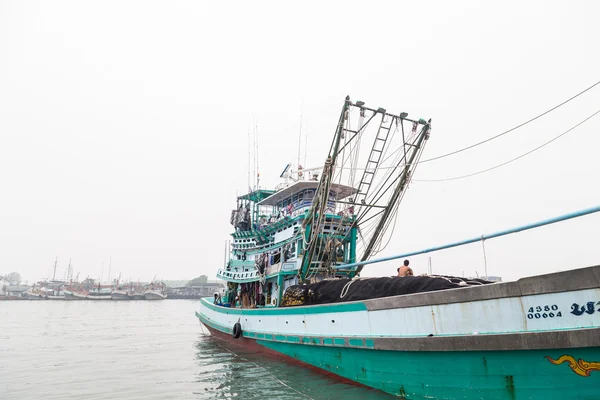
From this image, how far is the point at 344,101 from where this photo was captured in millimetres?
14125

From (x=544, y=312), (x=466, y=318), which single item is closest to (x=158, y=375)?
(x=466, y=318)

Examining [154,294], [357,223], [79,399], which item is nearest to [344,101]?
[357,223]

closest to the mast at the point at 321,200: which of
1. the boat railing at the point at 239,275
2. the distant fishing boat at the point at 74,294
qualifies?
the boat railing at the point at 239,275

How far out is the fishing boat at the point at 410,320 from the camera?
20.2 feet

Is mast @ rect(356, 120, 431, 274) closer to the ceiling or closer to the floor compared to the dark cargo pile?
closer to the ceiling

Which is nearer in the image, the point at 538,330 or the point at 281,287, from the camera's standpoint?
the point at 538,330

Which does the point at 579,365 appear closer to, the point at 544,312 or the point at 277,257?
the point at 544,312

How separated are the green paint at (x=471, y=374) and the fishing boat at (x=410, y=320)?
0.02 meters

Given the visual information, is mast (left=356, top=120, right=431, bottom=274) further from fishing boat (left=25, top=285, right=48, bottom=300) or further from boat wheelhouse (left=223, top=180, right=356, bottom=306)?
fishing boat (left=25, top=285, right=48, bottom=300)

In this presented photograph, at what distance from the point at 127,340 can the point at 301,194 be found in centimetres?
1701

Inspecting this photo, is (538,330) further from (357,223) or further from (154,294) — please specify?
(154,294)

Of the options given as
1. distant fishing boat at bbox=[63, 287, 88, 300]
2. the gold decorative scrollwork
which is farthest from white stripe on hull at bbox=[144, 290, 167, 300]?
the gold decorative scrollwork

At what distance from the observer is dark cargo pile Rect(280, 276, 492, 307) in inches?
338

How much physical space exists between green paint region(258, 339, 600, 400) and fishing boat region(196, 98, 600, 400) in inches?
0.7
